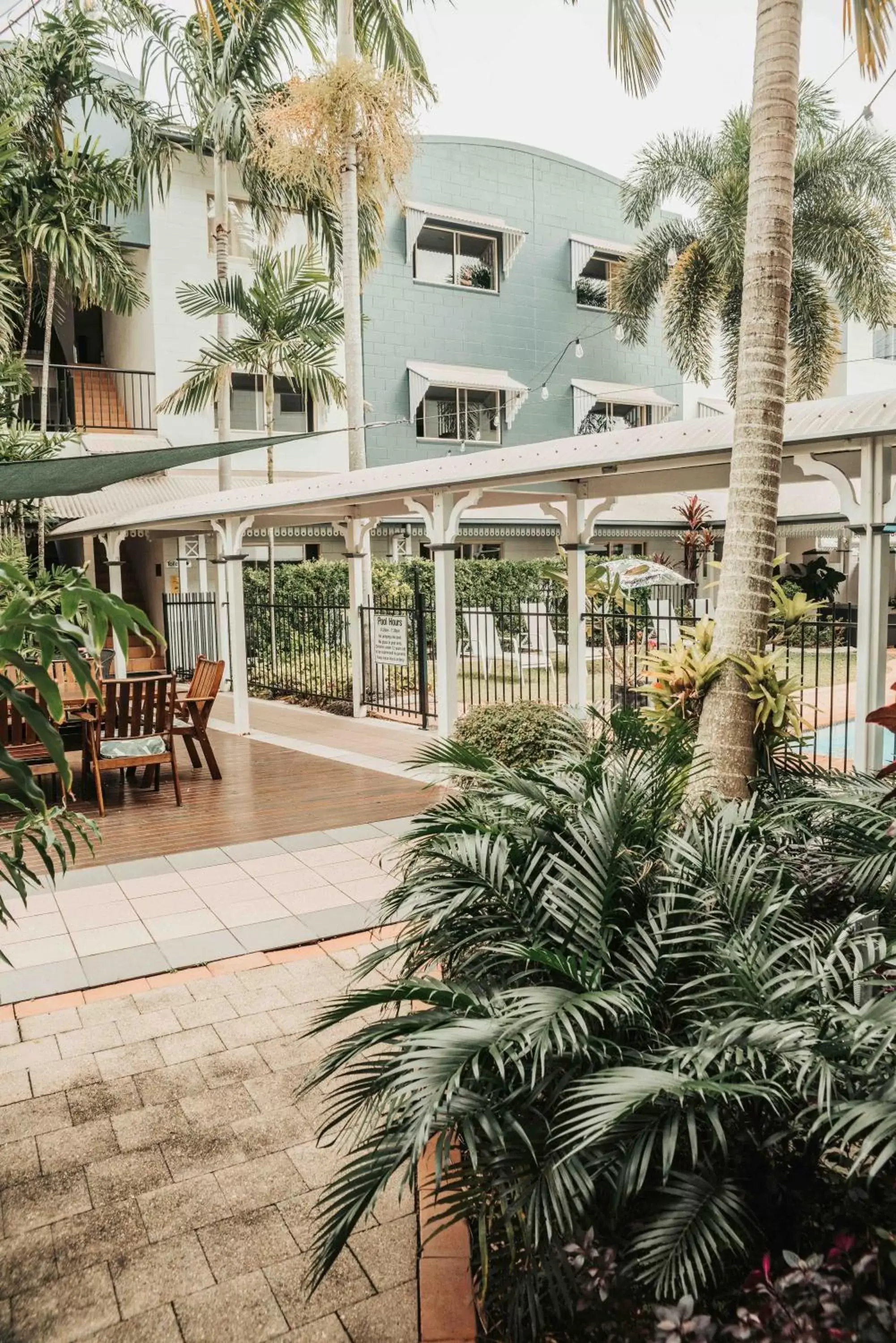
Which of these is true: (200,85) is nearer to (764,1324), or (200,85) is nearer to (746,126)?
(746,126)

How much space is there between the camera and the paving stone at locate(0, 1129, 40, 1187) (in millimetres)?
3082

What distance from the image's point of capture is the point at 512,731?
7.42 metres

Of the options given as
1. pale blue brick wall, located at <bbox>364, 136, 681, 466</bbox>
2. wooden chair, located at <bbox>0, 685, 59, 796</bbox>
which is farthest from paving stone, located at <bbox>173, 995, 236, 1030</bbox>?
pale blue brick wall, located at <bbox>364, 136, 681, 466</bbox>

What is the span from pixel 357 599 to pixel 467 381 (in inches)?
Result: 426

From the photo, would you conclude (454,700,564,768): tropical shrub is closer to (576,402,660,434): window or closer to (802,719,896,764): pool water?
(802,719,896,764): pool water

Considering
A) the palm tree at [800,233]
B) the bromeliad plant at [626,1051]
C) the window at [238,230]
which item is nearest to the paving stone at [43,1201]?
the bromeliad plant at [626,1051]

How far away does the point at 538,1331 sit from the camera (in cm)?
224

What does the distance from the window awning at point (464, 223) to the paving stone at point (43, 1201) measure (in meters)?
21.3

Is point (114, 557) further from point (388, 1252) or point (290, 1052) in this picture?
point (388, 1252)

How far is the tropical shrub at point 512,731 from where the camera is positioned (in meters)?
7.28

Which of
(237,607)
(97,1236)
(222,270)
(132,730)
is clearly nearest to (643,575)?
(237,607)

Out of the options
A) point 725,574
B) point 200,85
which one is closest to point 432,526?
point 725,574

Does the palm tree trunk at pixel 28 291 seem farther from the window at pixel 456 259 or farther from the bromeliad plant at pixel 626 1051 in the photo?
the bromeliad plant at pixel 626 1051

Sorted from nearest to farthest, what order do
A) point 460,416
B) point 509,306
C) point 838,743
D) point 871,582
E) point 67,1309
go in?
1. point 67,1309
2. point 871,582
3. point 838,743
4. point 460,416
5. point 509,306
